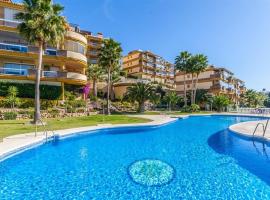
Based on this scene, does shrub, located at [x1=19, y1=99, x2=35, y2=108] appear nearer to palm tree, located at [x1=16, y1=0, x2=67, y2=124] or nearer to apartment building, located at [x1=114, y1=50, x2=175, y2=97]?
palm tree, located at [x1=16, y1=0, x2=67, y2=124]

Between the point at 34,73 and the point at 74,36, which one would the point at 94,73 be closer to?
the point at 74,36

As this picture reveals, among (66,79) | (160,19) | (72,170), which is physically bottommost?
(72,170)

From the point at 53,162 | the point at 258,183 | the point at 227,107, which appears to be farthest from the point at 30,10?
the point at 227,107

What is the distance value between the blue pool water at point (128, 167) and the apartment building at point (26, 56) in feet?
56.0

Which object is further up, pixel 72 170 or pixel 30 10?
pixel 30 10

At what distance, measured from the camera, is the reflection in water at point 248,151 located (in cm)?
942

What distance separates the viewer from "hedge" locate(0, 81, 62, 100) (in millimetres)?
26723

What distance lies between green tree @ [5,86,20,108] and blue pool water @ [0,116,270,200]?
555 inches

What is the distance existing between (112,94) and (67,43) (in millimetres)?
20032

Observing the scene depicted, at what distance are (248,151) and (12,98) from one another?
25128mm

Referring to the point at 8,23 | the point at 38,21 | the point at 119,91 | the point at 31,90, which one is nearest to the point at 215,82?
the point at 119,91

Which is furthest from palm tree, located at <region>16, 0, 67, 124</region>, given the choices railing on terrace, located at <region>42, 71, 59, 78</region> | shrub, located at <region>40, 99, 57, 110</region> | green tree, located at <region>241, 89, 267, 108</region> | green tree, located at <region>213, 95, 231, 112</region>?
green tree, located at <region>241, 89, 267, 108</region>

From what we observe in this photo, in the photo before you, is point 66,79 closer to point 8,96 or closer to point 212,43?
point 8,96

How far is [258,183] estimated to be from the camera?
7777mm
